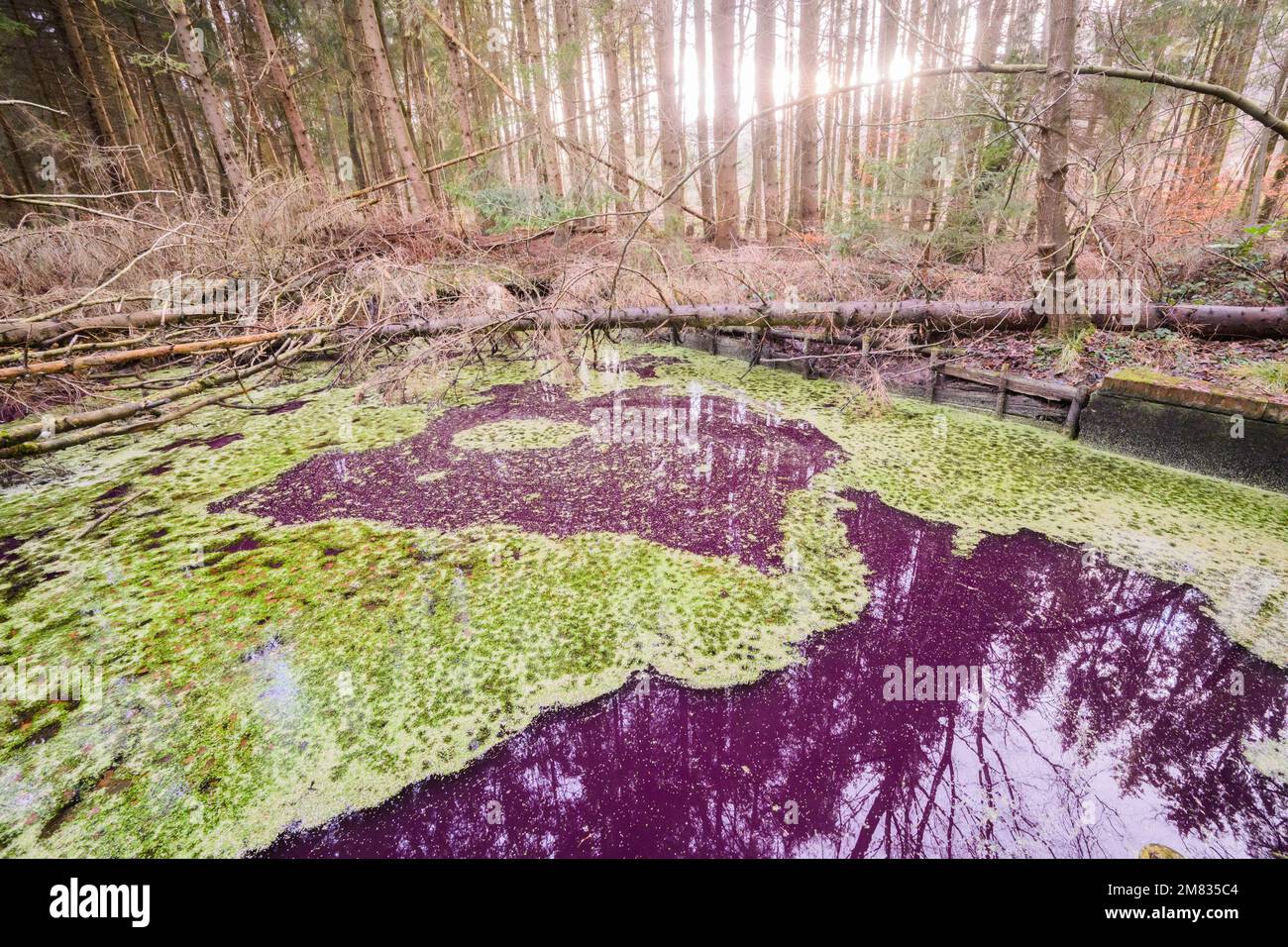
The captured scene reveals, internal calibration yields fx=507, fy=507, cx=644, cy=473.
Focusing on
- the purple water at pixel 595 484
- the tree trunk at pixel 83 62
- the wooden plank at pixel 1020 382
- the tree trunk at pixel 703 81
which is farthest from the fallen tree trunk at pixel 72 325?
the tree trunk at pixel 703 81

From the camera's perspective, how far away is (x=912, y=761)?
130cm

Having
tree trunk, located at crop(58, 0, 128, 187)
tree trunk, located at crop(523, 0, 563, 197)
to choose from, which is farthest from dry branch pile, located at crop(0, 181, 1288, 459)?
tree trunk, located at crop(58, 0, 128, 187)

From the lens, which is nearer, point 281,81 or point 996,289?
point 996,289

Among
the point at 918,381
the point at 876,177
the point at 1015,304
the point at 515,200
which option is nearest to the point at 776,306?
the point at 918,381

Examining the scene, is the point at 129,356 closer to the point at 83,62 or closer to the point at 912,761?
the point at 912,761

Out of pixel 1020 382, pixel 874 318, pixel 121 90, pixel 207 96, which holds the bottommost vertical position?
pixel 1020 382

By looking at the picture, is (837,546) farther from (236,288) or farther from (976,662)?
(236,288)

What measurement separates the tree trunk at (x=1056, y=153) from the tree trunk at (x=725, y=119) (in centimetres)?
319

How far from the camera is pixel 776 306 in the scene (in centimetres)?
402

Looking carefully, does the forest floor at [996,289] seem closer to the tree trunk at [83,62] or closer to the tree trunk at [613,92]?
the tree trunk at [613,92]

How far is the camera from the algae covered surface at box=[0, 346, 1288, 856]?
4.37 ft

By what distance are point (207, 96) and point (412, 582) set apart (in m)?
6.30

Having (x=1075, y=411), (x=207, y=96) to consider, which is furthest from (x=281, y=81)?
(x=1075, y=411)

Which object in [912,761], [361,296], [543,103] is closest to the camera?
[912,761]
